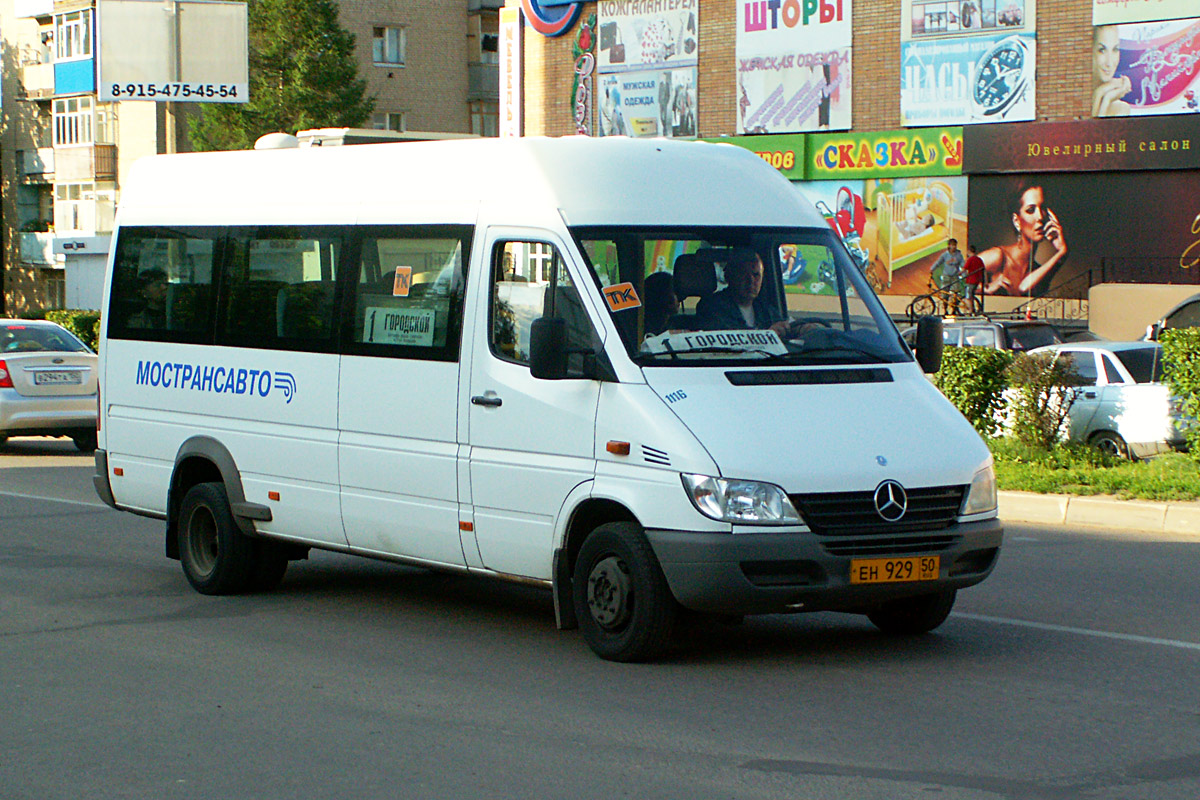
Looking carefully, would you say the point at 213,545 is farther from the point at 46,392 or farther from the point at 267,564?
the point at 46,392

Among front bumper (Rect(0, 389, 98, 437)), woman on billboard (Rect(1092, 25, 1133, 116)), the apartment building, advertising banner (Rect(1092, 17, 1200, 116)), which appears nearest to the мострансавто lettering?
front bumper (Rect(0, 389, 98, 437))

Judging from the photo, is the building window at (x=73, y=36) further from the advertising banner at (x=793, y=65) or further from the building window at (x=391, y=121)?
the advertising banner at (x=793, y=65)

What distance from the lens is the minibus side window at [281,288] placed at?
30.1ft

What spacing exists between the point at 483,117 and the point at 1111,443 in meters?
52.7

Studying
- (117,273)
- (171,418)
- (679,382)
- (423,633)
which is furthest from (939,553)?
A: (117,273)

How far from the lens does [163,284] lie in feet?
34.2

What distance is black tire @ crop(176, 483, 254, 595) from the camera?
9719 mm

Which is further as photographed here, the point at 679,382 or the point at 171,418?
the point at 171,418

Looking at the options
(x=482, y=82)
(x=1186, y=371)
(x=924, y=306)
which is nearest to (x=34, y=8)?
(x=482, y=82)

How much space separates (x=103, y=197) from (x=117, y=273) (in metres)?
58.9

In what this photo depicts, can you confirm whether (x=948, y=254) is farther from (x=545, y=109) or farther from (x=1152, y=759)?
(x=1152, y=759)

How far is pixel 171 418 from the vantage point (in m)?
10.1

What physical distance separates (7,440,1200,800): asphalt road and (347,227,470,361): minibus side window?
4.73 ft

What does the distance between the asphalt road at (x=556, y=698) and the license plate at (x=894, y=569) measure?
1.39 ft
